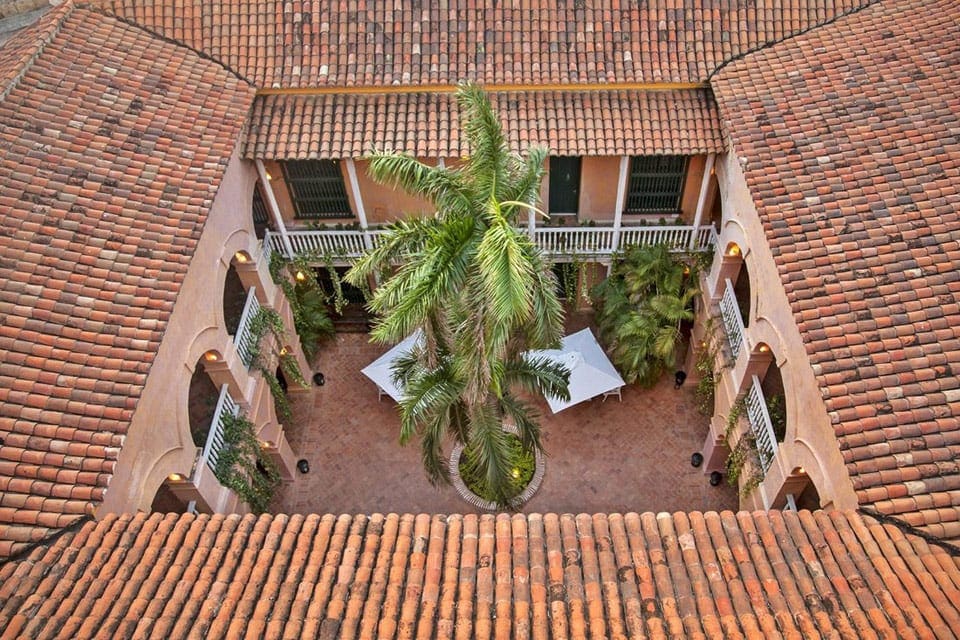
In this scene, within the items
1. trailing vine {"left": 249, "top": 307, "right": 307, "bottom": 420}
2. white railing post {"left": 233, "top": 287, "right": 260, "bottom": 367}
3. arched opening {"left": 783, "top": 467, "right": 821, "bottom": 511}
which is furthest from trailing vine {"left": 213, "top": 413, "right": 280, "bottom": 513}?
arched opening {"left": 783, "top": 467, "right": 821, "bottom": 511}

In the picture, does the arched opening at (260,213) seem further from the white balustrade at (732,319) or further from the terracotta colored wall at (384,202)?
the white balustrade at (732,319)

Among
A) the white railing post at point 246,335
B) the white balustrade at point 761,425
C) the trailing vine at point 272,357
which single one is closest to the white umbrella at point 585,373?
the white balustrade at point 761,425

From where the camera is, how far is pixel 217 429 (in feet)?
47.2

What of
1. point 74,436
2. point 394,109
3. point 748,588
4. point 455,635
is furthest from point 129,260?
point 748,588

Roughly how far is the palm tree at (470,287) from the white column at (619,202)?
17.9 ft

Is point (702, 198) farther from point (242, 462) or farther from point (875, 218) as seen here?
point (242, 462)

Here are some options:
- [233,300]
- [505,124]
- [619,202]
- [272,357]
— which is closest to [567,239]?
[619,202]

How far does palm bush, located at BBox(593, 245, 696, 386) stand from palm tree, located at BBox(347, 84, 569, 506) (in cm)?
607

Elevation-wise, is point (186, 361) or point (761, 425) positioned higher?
point (186, 361)

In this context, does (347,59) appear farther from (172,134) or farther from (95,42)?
(95,42)

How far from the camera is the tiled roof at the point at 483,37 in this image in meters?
15.6

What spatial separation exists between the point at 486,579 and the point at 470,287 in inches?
154

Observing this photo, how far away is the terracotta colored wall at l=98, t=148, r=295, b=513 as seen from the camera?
36.3 feet

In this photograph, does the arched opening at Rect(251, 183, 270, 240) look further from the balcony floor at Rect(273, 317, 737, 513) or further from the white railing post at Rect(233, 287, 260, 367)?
the balcony floor at Rect(273, 317, 737, 513)
